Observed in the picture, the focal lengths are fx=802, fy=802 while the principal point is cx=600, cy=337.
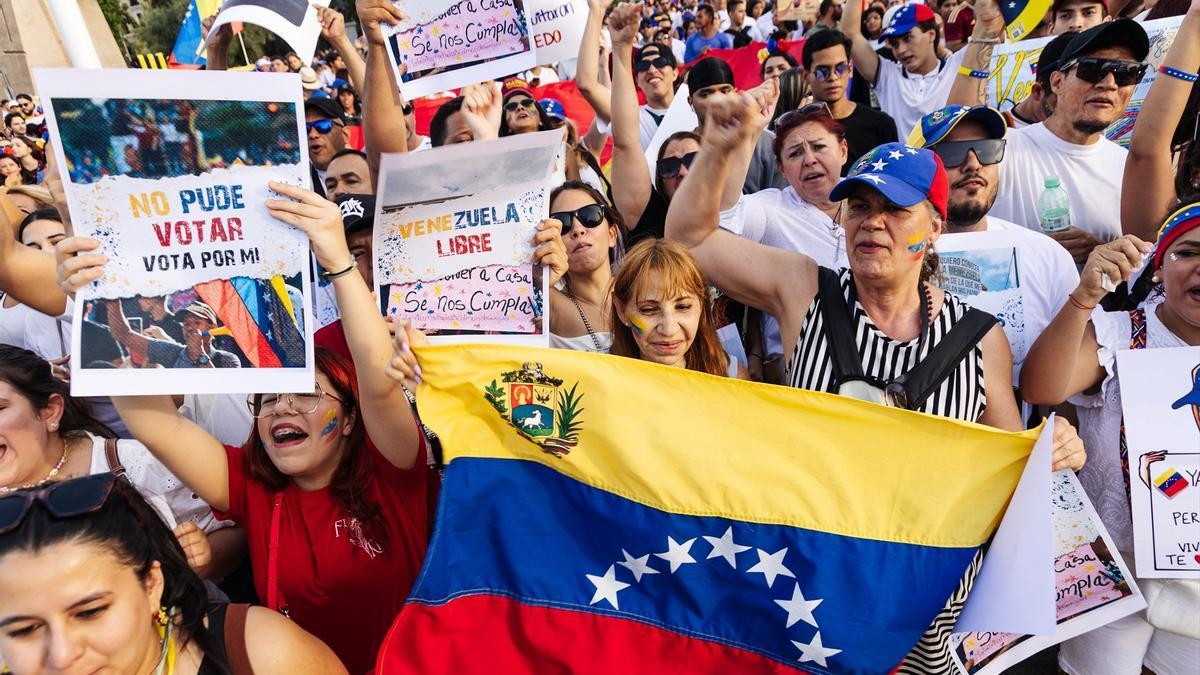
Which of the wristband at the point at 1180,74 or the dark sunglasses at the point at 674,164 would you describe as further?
the dark sunglasses at the point at 674,164

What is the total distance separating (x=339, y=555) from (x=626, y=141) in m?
2.66

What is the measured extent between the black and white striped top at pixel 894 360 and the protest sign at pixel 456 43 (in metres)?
1.76

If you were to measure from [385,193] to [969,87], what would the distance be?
3.71 metres

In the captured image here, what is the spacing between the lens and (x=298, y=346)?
2293mm

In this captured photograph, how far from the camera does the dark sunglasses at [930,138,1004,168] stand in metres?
3.43

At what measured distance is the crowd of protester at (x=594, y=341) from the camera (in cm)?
212

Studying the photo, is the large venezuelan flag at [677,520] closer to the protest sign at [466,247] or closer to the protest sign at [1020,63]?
the protest sign at [466,247]

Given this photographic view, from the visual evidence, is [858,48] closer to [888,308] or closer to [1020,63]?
[1020,63]

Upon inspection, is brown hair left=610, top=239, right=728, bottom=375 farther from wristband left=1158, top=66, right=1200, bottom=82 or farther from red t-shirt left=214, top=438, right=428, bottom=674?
wristband left=1158, top=66, right=1200, bottom=82

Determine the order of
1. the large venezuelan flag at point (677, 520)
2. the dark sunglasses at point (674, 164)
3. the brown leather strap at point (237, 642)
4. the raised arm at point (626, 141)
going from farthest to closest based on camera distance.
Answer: the dark sunglasses at point (674, 164) < the raised arm at point (626, 141) < the large venezuelan flag at point (677, 520) < the brown leather strap at point (237, 642)

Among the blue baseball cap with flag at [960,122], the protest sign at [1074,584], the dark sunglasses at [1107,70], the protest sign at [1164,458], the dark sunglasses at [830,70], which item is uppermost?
the dark sunglasses at [830,70]

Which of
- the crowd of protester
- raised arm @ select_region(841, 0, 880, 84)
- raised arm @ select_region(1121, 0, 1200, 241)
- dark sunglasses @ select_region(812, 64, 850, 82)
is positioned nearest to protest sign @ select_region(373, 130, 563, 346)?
the crowd of protester

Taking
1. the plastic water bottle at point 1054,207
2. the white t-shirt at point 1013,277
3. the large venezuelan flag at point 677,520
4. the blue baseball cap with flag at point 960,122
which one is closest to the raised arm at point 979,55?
the plastic water bottle at point 1054,207

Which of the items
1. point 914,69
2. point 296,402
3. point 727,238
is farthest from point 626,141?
point 914,69
